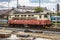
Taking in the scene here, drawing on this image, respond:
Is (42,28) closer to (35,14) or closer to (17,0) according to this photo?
(35,14)

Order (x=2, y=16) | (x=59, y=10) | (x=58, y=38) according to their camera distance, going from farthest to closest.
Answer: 1. (x=59, y=10)
2. (x=2, y=16)
3. (x=58, y=38)

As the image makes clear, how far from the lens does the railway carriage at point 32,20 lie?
10.8 m

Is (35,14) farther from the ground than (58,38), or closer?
farther from the ground

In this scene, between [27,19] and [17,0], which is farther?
[17,0]

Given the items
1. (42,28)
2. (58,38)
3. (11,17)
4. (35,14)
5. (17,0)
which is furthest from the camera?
(17,0)

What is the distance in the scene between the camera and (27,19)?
37.0 ft

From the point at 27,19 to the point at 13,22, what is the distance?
3.79 ft

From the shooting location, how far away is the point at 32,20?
1105 cm

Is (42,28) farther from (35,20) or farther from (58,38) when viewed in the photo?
(58,38)

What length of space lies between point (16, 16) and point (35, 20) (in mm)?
1692

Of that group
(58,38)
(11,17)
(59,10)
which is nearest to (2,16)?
(11,17)

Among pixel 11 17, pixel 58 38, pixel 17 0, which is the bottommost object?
pixel 58 38

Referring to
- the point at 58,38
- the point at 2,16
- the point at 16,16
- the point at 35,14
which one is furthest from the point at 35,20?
the point at 2,16

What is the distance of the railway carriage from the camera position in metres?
10.8
